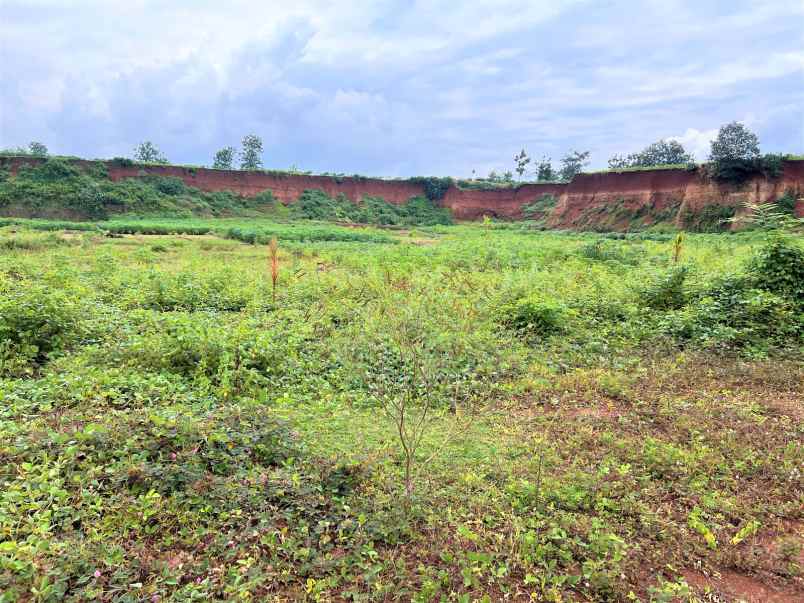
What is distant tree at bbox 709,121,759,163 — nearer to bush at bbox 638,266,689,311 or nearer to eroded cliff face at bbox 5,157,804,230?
eroded cliff face at bbox 5,157,804,230

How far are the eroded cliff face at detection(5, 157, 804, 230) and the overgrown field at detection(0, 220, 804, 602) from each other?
26.1 meters

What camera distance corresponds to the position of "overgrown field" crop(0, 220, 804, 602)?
10.3 feet

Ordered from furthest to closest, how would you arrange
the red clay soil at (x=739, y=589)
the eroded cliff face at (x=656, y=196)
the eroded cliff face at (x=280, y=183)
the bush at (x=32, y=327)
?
the eroded cliff face at (x=280, y=183) < the eroded cliff face at (x=656, y=196) < the bush at (x=32, y=327) < the red clay soil at (x=739, y=589)

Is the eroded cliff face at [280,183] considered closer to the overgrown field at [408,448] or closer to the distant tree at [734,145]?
the distant tree at [734,145]

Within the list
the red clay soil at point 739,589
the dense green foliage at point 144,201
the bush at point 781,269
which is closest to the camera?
the red clay soil at point 739,589

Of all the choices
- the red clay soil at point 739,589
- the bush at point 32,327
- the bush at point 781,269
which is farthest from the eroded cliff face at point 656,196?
the bush at point 32,327

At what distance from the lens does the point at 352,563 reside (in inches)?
127

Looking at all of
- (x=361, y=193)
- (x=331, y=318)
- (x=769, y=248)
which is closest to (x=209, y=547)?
(x=331, y=318)

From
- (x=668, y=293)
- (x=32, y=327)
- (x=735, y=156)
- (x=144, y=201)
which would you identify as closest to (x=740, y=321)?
(x=668, y=293)

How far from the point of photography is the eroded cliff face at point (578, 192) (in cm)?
3047

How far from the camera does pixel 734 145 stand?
31016 mm

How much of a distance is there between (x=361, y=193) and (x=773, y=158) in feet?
106

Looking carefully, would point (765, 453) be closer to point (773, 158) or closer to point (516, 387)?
point (516, 387)

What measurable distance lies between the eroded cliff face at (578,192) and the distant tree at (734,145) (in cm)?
139
